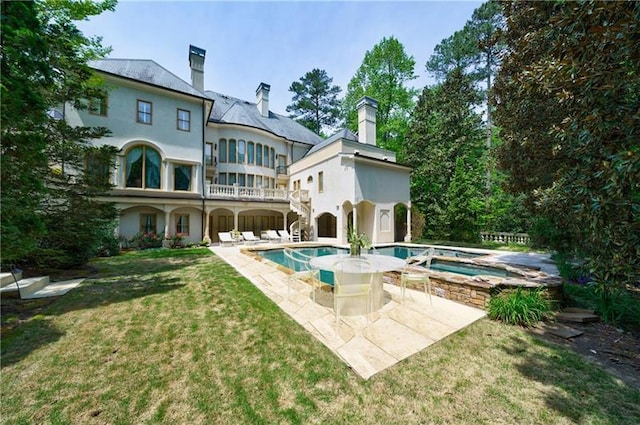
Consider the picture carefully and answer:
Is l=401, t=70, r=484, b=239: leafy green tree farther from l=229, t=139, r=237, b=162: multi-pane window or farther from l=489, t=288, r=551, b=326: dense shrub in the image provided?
l=229, t=139, r=237, b=162: multi-pane window

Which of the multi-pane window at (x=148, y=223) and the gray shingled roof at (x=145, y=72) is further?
the multi-pane window at (x=148, y=223)

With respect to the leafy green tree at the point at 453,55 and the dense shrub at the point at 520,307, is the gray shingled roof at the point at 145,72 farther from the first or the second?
the leafy green tree at the point at 453,55

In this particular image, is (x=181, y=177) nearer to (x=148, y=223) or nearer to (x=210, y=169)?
(x=210, y=169)

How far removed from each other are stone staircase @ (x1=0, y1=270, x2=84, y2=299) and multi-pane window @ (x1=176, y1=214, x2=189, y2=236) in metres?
10.7

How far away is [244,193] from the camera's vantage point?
19.1 m

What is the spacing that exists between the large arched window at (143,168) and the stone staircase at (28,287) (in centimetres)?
1049

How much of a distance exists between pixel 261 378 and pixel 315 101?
38.5m

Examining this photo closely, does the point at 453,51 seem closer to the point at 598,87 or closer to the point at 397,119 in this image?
the point at 397,119

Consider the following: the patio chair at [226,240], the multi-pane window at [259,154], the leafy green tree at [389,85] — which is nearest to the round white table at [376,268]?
the patio chair at [226,240]

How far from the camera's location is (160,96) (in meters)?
15.9

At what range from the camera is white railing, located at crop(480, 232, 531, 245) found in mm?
17195

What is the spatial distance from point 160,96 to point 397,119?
71.4 ft

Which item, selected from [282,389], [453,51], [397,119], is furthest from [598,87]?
[453,51]

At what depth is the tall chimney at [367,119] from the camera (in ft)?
68.8
